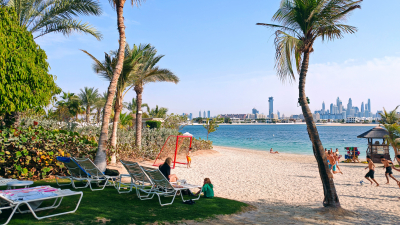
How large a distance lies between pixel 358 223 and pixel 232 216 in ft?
8.30

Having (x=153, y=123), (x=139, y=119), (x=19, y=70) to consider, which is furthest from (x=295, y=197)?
(x=153, y=123)

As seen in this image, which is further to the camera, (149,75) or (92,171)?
(149,75)

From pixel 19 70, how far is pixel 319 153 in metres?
7.95

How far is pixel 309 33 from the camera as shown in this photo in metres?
6.76

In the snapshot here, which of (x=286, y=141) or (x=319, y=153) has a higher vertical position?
(x=319, y=153)

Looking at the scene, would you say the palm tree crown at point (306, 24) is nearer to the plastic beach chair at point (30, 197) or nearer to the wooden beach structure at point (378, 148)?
the plastic beach chair at point (30, 197)

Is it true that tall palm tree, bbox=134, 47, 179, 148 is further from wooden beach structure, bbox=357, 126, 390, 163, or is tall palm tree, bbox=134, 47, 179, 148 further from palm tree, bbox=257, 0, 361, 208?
wooden beach structure, bbox=357, 126, 390, 163

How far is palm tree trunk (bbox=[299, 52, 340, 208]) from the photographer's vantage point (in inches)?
244

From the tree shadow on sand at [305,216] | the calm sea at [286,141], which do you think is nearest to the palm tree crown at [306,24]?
the tree shadow on sand at [305,216]

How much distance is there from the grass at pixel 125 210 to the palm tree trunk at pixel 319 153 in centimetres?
203

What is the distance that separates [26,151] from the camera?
24.4 ft

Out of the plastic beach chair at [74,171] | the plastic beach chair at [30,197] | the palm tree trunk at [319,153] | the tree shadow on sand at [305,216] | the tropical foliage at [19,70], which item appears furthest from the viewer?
the tropical foliage at [19,70]

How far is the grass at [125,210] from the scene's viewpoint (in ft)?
14.1

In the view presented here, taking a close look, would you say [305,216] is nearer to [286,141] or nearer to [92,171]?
[92,171]
